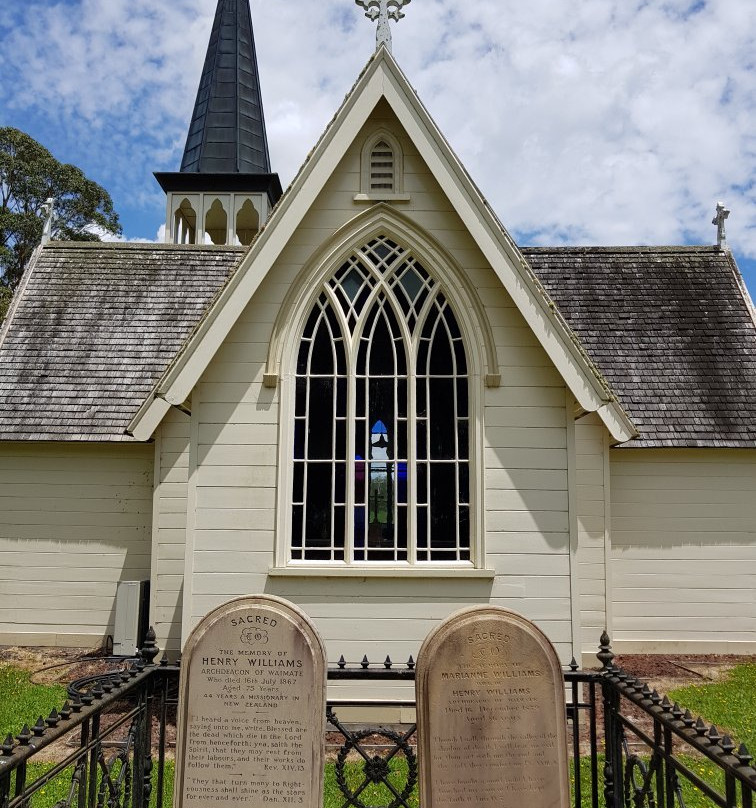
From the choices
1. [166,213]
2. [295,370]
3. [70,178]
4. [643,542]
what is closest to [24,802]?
[295,370]

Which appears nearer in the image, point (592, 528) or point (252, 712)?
point (252, 712)

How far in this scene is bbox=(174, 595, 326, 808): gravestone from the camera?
450 cm

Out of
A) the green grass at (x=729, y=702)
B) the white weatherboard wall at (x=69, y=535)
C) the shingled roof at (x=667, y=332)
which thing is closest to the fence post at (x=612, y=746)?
the green grass at (x=729, y=702)

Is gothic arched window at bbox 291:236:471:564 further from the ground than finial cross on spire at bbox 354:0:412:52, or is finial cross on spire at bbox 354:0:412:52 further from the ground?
finial cross on spire at bbox 354:0:412:52

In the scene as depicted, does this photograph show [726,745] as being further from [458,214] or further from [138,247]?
[138,247]

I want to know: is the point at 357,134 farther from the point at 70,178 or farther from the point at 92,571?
the point at 70,178

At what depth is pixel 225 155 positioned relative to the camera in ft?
71.4

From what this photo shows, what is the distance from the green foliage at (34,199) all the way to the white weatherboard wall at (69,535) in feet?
91.3

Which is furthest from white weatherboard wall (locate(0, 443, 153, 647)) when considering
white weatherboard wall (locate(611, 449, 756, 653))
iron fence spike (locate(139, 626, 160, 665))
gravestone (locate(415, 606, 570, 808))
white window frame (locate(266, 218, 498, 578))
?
gravestone (locate(415, 606, 570, 808))

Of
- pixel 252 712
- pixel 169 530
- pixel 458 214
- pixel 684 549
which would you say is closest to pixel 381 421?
pixel 458 214

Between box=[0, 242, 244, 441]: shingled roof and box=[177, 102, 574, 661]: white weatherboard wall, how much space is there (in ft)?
13.6

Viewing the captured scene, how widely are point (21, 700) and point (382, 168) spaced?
7966 millimetres

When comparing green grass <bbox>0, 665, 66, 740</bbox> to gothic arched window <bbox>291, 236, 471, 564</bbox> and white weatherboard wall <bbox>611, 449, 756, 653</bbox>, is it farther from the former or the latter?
white weatherboard wall <bbox>611, 449, 756, 653</bbox>

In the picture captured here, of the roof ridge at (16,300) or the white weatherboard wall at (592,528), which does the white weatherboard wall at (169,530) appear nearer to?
the roof ridge at (16,300)
